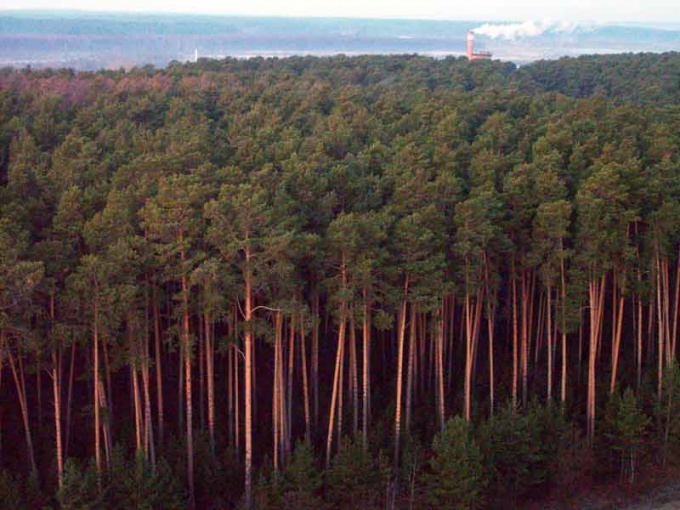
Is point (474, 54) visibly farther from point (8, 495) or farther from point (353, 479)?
point (8, 495)

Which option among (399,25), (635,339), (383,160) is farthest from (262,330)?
(399,25)

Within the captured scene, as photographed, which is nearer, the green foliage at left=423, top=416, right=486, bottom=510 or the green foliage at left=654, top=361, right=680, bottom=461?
the green foliage at left=423, top=416, right=486, bottom=510

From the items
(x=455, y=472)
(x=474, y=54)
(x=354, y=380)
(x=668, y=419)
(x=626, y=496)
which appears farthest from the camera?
(x=474, y=54)

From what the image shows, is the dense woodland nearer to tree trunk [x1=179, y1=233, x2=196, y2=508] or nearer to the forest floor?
tree trunk [x1=179, y1=233, x2=196, y2=508]

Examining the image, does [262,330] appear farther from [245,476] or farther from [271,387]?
[271,387]

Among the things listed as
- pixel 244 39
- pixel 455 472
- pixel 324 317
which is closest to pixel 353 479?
pixel 455 472

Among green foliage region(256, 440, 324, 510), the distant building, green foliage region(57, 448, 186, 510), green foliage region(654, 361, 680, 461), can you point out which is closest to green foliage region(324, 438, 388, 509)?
green foliage region(256, 440, 324, 510)
